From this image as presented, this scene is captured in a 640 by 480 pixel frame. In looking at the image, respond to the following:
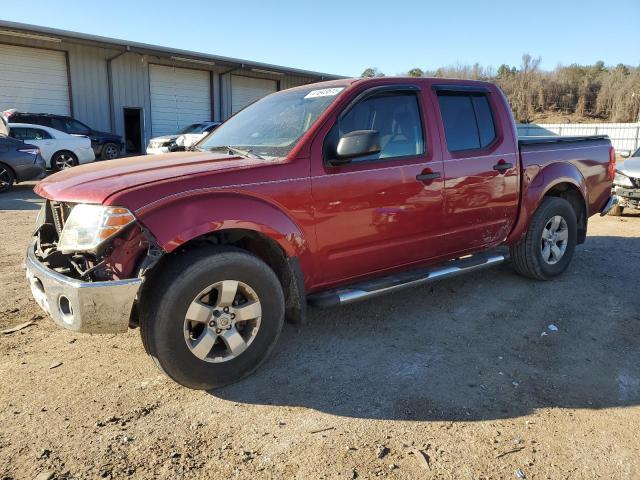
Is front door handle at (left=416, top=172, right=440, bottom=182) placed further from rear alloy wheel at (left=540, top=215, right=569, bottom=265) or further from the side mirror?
rear alloy wheel at (left=540, top=215, right=569, bottom=265)

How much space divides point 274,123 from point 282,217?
1.02m

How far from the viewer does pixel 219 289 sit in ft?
9.88

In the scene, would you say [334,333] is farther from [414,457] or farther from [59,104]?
[59,104]

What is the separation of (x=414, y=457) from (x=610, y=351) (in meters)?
2.11

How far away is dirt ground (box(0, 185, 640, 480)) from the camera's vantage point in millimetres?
2482

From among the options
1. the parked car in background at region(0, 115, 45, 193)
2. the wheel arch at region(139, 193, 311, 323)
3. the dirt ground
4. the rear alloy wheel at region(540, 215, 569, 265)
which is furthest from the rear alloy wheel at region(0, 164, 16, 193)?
the rear alloy wheel at region(540, 215, 569, 265)

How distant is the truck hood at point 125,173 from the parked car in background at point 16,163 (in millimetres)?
9310

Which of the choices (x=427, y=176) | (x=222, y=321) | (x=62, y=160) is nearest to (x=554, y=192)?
(x=427, y=176)

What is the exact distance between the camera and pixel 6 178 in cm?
1145

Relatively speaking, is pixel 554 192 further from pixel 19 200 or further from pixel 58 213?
pixel 19 200

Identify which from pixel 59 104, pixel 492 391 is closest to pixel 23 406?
pixel 492 391

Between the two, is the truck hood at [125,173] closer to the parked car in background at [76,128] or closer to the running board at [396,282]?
the running board at [396,282]

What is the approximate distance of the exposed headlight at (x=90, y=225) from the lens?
272 centimetres

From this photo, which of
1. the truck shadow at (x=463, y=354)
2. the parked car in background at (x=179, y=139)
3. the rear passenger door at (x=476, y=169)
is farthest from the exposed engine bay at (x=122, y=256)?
the parked car in background at (x=179, y=139)
